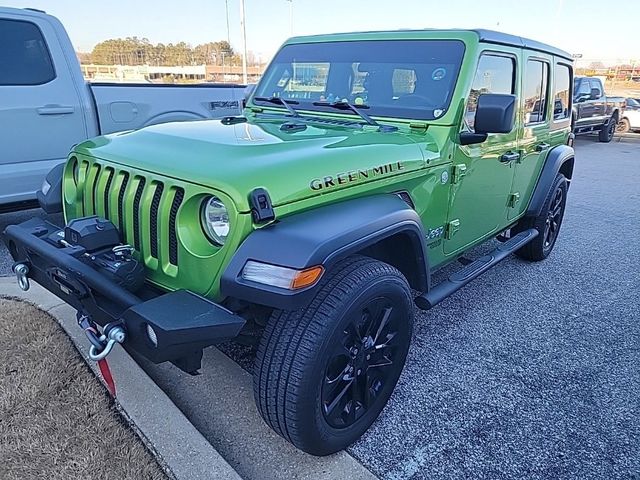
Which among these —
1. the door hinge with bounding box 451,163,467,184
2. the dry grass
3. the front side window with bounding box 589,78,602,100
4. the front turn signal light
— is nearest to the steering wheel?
the door hinge with bounding box 451,163,467,184

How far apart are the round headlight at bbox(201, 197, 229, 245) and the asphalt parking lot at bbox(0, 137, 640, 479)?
104cm

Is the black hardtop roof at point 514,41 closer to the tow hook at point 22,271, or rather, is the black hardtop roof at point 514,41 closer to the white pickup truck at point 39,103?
the tow hook at point 22,271

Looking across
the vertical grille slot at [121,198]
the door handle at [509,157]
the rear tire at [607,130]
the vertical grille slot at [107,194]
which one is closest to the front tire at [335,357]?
the vertical grille slot at [121,198]

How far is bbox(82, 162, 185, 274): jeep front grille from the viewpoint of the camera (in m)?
2.01

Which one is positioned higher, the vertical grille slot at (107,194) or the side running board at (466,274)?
the vertical grille slot at (107,194)

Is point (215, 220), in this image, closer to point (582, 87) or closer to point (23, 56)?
point (23, 56)

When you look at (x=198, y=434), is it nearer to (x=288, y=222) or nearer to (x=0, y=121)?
(x=288, y=222)

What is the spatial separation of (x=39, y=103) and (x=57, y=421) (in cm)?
308

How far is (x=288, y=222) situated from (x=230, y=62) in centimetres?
4547

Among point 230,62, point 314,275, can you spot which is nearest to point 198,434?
point 314,275

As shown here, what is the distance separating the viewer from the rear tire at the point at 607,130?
1484 cm

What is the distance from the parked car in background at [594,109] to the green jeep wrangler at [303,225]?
414 inches

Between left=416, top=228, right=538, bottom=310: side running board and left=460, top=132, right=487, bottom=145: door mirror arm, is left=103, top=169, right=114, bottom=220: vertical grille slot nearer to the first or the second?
left=416, top=228, right=538, bottom=310: side running board

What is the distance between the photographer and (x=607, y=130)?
14.9m
